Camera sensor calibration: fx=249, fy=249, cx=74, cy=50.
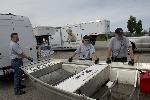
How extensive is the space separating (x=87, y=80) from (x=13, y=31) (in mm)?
4709

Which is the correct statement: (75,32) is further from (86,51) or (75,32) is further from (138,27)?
(138,27)

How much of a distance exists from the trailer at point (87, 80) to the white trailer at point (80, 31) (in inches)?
480

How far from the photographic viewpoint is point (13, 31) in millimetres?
8367

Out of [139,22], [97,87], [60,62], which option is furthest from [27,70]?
[139,22]

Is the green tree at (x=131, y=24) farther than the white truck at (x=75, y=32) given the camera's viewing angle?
Yes

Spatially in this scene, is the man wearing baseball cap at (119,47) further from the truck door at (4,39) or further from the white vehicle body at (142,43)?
the white vehicle body at (142,43)

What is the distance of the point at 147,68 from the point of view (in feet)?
16.5

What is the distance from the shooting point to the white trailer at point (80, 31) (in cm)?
1864

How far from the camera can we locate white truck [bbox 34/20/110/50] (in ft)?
61.2

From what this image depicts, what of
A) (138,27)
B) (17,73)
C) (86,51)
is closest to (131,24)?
(138,27)

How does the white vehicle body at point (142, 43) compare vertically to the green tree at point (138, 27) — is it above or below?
below

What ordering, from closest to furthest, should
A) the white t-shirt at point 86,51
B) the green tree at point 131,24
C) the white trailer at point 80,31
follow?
1. the white t-shirt at point 86,51
2. the white trailer at point 80,31
3. the green tree at point 131,24

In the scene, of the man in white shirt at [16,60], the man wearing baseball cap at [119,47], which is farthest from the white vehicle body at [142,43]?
the man in white shirt at [16,60]

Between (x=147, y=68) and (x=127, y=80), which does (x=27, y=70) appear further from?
(x=147, y=68)
